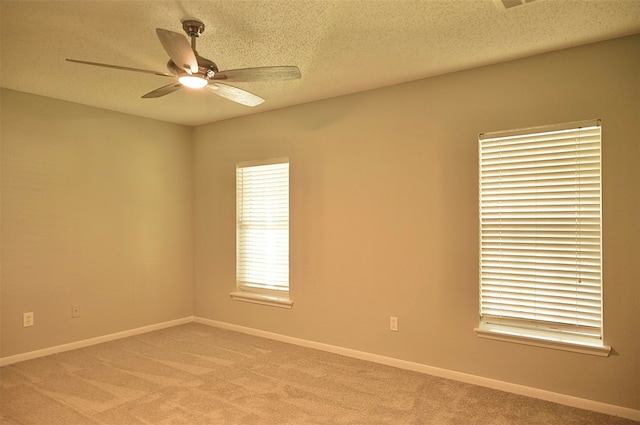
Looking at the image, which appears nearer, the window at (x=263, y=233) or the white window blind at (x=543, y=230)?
the white window blind at (x=543, y=230)

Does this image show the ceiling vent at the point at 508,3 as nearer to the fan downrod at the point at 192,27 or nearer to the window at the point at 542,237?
the window at the point at 542,237

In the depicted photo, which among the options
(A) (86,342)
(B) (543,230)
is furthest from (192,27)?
(A) (86,342)

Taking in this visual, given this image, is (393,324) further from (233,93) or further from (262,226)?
(233,93)

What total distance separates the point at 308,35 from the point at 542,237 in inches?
86.4

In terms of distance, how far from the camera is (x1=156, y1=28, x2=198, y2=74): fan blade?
204 centimetres

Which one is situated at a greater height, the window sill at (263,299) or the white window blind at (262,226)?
the white window blind at (262,226)

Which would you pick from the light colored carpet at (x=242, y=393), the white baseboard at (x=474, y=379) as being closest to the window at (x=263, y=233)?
the white baseboard at (x=474, y=379)

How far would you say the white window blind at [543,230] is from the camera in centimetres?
292

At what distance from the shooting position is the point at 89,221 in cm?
445

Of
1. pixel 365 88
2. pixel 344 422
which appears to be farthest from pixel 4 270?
pixel 365 88

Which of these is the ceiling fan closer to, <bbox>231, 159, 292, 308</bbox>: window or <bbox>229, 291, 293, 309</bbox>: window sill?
<bbox>231, 159, 292, 308</bbox>: window

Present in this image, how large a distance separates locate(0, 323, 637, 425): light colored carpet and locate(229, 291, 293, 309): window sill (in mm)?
487

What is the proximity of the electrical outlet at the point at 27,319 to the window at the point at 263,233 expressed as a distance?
6.48 ft

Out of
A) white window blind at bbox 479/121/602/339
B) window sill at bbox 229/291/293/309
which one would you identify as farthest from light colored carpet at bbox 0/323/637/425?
white window blind at bbox 479/121/602/339
